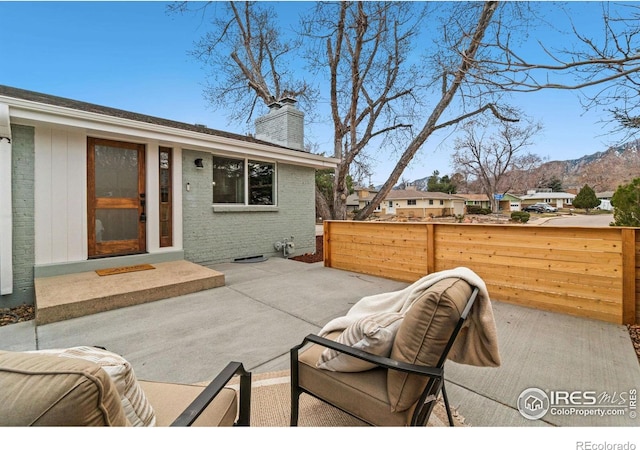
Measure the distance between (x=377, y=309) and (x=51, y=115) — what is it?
17.1 feet

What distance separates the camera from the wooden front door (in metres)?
4.81

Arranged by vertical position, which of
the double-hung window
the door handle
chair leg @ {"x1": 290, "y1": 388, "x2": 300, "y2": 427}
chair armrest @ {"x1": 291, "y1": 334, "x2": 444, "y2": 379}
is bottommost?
chair leg @ {"x1": 290, "y1": 388, "x2": 300, "y2": 427}

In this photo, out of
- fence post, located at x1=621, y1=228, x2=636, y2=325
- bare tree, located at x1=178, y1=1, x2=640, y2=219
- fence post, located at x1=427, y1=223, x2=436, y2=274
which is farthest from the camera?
bare tree, located at x1=178, y1=1, x2=640, y2=219

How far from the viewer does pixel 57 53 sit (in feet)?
16.2

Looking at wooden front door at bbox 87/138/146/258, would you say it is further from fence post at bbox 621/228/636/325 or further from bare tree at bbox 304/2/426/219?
fence post at bbox 621/228/636/325

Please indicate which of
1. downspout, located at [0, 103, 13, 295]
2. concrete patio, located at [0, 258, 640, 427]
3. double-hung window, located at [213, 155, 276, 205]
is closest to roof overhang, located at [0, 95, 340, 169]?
double-hung window, located at [213, 155, 276, 205]

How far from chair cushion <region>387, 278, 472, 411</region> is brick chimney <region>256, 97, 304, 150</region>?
822 centimetres

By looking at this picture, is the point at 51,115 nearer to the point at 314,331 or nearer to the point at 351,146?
the point at 314,331

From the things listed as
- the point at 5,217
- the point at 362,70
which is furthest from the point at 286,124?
the point at 5,217

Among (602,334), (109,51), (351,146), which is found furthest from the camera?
(351,146)

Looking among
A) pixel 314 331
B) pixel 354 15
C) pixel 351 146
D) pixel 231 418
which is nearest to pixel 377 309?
pixel 231 418

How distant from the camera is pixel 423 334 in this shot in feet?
4.25

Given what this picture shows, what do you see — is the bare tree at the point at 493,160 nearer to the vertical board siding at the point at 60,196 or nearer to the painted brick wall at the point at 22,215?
the vertical board siding at the point at 60,196

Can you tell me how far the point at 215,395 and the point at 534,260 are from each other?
430 cm
